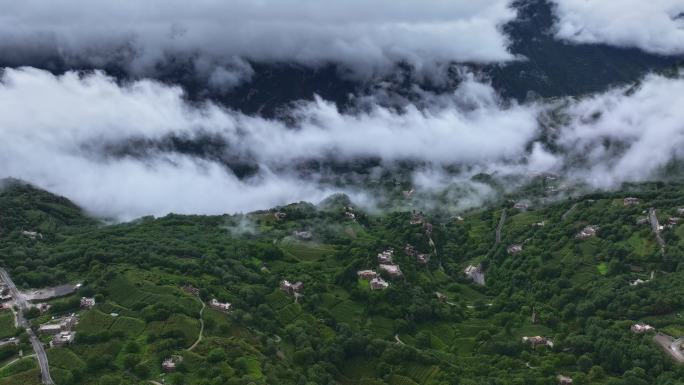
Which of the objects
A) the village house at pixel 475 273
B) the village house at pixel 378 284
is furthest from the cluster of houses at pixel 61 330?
the village house at pixel 475 273

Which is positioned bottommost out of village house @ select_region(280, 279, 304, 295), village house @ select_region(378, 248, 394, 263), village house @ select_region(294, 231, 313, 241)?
village house @ select_region(280, 279, 304, 295)

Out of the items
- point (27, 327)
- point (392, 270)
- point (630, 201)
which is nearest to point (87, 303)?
point (27, 327)

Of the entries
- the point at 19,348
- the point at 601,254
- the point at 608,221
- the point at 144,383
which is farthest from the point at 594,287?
the point at 19,348

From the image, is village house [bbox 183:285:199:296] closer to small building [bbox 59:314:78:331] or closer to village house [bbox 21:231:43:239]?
small building [bbox 59:314:78:331]

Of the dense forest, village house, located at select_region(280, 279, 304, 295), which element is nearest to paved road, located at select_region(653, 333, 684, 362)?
the dense forest

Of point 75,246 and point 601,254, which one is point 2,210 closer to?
point 75,246

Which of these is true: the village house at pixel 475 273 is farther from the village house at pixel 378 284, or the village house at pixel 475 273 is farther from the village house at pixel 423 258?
the village house at pixel 378 284
